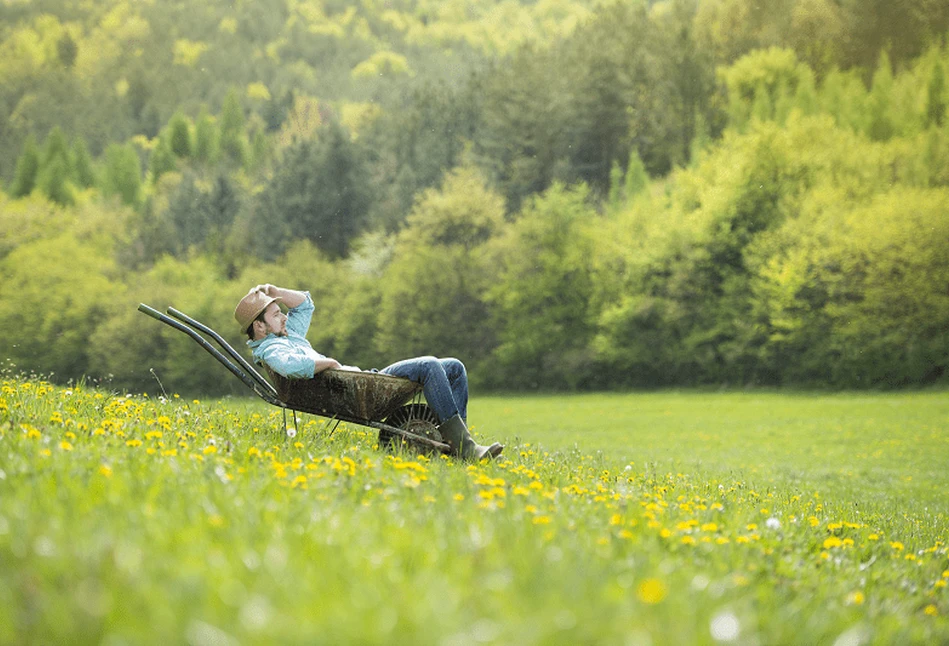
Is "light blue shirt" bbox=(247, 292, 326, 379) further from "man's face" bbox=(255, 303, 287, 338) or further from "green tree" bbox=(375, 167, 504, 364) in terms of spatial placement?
"green tree" bbox=(375, 167, 504, 364)

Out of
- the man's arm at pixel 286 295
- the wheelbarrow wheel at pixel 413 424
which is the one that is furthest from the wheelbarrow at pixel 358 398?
the man's arm at pixel 286 295

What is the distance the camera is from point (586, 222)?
55.8 metres

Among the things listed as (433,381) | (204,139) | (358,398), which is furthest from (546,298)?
(204,139)

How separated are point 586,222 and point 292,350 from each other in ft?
→ 163

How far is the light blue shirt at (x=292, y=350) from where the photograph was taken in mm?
6918

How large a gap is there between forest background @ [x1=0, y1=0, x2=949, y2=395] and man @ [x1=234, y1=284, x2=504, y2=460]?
700 inches

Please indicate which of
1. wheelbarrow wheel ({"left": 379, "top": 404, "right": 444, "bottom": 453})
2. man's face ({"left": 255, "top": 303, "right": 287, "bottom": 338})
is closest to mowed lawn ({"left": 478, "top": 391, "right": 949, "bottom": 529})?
wheelbarrow wheel ({"left": 379, "top": 404, "right": 444, "bottom": 453})

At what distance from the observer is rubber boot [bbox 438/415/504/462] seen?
716 centimetres

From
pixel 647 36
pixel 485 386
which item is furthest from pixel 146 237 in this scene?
pixel 647 36

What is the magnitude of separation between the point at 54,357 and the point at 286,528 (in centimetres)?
6324

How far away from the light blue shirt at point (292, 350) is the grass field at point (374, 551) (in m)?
0.59

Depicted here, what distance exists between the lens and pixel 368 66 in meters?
163

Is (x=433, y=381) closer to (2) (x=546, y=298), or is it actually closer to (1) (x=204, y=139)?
(2) (x=546, y=298)

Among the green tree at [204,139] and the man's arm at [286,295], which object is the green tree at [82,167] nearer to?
the green tree at [204,139]
